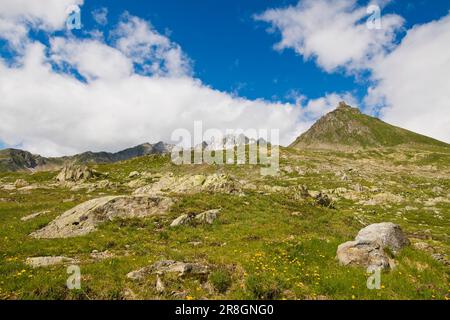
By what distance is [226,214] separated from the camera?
29.0 m

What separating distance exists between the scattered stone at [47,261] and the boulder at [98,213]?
Answer: 6.83m

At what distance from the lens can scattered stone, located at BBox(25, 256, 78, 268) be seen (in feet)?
50.1

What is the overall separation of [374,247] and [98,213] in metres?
20.8

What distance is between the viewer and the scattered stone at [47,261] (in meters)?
15.3

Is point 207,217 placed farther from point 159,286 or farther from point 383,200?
point 383,200

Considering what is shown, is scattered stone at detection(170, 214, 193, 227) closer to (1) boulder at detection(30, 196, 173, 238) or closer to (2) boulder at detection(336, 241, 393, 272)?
(1) boulder at detection(30, 196, 173, 238)

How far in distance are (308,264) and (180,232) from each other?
11250mm

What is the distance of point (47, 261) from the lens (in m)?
16.2

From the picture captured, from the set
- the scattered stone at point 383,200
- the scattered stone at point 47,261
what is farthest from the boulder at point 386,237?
the scattered stone at point 383,200

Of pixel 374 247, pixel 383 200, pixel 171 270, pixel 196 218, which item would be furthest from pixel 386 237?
pixel 383 200

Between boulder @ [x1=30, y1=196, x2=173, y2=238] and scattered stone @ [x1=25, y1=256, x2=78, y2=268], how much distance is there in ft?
22.4

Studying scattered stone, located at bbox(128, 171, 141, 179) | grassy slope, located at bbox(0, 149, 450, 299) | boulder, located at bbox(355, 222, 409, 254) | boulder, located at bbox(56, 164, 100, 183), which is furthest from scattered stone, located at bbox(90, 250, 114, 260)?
scattered stone, located at bbox(128, 171, 141, 179)
